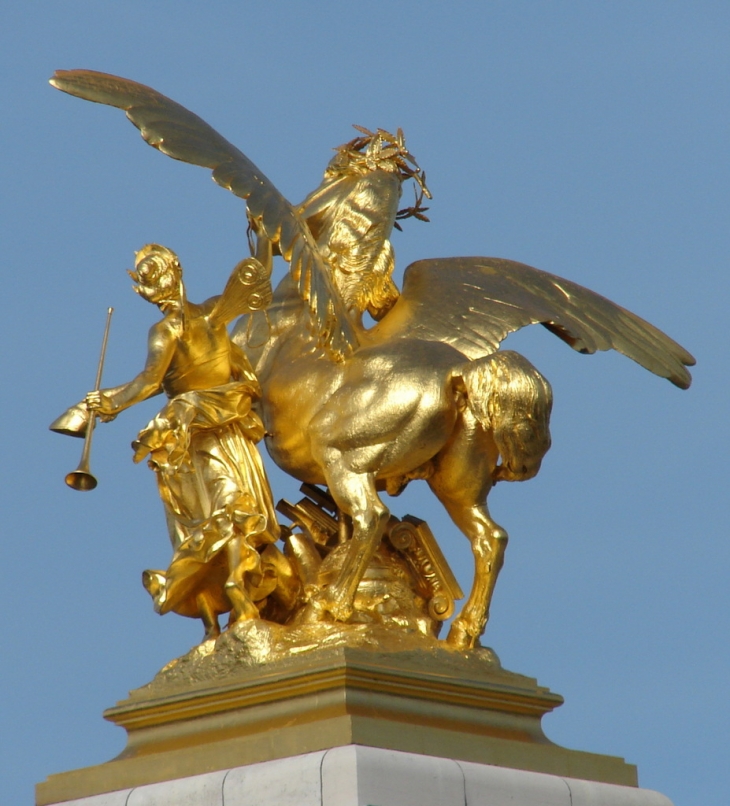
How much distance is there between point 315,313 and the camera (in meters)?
14.2

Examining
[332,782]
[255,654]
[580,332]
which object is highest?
[580,332]

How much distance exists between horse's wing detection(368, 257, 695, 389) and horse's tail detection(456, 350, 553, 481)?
2.01 feet

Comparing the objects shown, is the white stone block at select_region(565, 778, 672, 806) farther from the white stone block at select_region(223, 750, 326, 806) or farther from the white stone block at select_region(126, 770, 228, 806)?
the white stone block at select_region(126, 770, 228, 806)

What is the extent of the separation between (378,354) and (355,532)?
99 centimetres

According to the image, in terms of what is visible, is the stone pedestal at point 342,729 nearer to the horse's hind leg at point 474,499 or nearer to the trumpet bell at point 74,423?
the horse's hind leg at point 474,499

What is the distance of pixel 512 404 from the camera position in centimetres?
1380

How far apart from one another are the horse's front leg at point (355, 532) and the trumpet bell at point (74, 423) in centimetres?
132

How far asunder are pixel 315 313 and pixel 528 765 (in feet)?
8.59

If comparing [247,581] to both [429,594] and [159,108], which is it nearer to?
[429,594]

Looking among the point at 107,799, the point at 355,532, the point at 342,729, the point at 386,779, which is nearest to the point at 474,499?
the point at 355,532

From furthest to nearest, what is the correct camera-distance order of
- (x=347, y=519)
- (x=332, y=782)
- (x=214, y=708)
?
(x=347, y=519) < (x=214, y=708) < (x=332, y=782)

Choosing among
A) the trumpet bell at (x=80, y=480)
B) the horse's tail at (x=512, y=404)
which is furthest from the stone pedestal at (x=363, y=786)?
the horse's tail at (x=512, y=404)

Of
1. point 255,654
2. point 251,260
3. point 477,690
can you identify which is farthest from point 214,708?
point 251,260

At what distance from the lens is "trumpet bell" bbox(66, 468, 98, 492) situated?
44.9 feet
